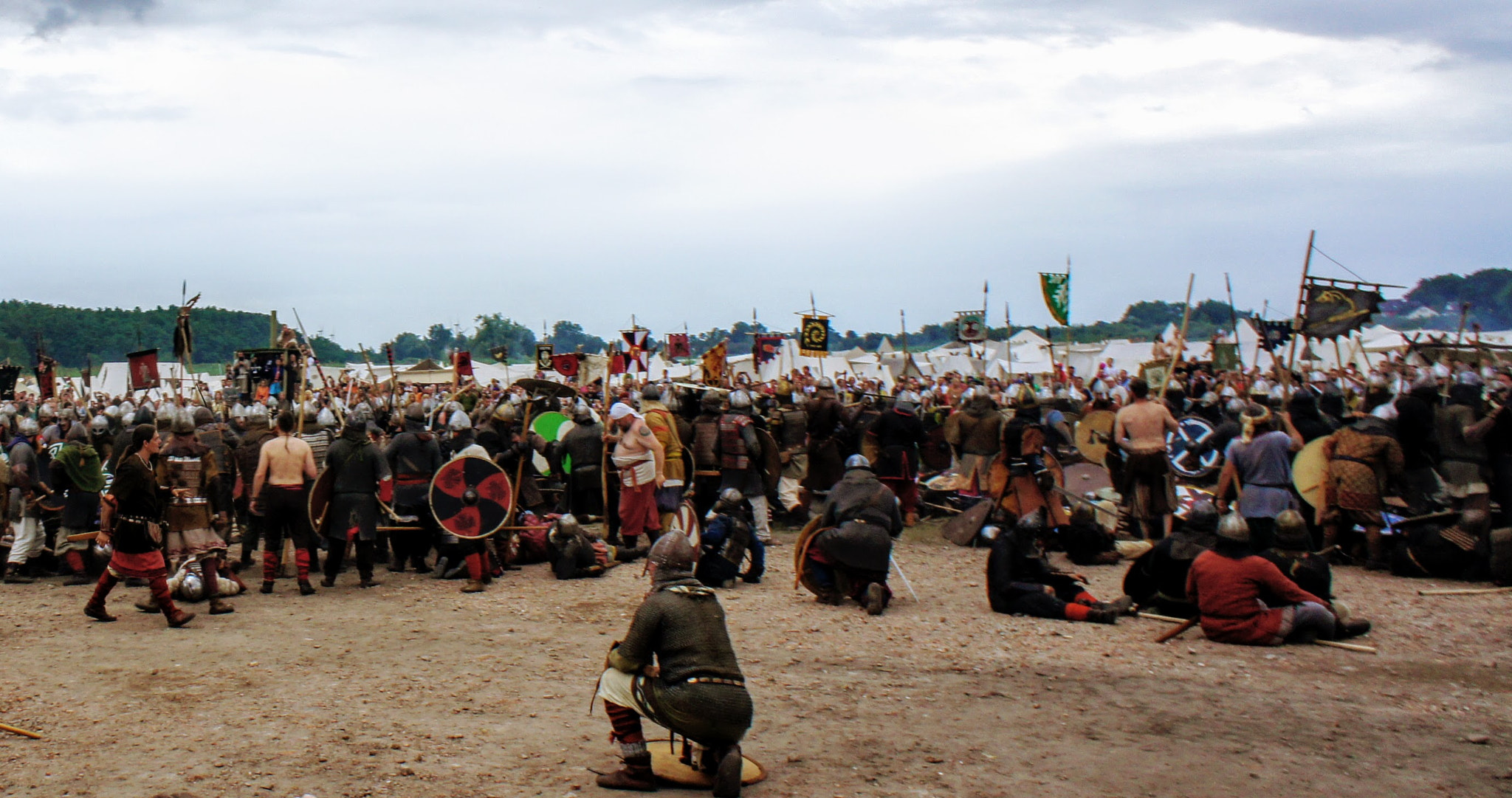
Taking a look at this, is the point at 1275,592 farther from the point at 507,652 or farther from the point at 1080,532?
the point at 507,652

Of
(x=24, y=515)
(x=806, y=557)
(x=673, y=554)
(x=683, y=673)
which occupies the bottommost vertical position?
(x=806, y=557)

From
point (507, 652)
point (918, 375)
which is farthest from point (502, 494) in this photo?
point (918, 375)

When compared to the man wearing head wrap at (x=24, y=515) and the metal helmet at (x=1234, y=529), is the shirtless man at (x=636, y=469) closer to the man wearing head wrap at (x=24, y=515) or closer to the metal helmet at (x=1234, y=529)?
the man wearing head wrap at (x=24, y=515)

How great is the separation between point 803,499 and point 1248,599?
7074 millimetres

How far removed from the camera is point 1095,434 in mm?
13711

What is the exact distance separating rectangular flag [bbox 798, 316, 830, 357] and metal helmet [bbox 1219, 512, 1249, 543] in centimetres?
1516

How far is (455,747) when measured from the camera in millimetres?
5957

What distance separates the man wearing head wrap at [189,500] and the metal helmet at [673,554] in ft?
18.7

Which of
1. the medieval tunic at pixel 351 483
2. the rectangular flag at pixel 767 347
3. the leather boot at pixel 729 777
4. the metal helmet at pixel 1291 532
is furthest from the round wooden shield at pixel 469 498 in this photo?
the rectangular flag at pixel 767 347

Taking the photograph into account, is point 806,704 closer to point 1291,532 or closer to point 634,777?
point 634,777

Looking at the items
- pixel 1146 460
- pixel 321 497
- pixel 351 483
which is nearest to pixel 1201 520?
pixel 1146 460

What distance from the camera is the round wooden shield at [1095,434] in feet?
44.5

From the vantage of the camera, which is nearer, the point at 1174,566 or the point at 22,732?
the point at 22,732

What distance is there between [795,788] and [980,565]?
22.4 ft
